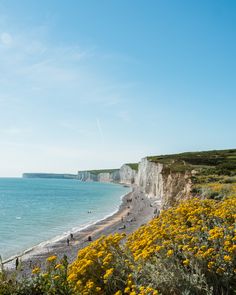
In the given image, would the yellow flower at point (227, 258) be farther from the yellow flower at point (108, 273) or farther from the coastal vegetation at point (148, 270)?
the yellow flower at point (108, 273)

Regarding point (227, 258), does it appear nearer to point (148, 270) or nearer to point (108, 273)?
point (148, 270)

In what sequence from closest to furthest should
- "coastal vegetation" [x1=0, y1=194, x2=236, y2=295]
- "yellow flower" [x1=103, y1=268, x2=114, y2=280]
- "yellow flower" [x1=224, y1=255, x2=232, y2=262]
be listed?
"yellow flower" [x1=224, y1=255, x2=232, y2=262] → "coastal vegetation" [x1=0, y1=194, x2=236, y2=295] → "yellow flower" [x1=103, y1=268, x2=114, y2=280]

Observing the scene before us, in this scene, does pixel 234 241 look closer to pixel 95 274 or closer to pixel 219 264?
pixel 219 264

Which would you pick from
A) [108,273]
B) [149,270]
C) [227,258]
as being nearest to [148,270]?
[149,270]

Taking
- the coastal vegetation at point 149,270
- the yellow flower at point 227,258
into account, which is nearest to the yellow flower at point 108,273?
the coastal vegetation at point 149,270

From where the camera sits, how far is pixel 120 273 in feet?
22.0

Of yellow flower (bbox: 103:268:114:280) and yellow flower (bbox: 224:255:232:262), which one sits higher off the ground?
yellow flower (bbox: 224:255:232:262)

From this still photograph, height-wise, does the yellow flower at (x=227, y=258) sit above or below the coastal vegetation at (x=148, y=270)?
above

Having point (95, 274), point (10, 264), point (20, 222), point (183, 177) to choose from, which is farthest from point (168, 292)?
point (20, 222)

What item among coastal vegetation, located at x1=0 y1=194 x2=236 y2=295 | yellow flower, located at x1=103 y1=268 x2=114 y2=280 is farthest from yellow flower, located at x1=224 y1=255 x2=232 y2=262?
yellow flower, located at x1=103 y1=268 x2=114 y2=280

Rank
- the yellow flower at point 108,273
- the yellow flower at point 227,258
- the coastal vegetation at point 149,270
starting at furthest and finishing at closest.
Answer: the yellow flower at point 108,273 < the coastal vegetation at point 149,270 < the yellow flower at point 227,258

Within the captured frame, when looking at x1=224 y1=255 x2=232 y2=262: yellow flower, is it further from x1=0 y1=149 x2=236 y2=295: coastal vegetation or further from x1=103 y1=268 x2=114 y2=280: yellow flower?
x1=103 y1=268 x2=114 y2=280: yellow flower

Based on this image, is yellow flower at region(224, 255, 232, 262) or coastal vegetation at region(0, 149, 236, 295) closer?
yellow flower at region(224, 255, 232, 262)

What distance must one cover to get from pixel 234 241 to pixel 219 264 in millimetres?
906
